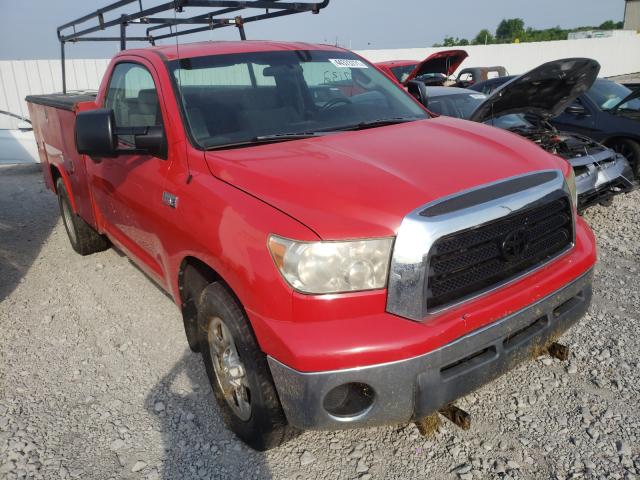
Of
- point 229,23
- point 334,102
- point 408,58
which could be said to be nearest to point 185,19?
point 229,23

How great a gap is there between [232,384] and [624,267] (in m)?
3.59

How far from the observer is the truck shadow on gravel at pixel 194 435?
8.18ft

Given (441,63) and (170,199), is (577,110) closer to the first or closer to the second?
(441,63)

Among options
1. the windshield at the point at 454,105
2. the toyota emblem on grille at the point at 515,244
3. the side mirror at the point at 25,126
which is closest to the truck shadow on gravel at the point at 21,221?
the side mirror at the point at 25,126

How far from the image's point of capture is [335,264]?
2012 mm

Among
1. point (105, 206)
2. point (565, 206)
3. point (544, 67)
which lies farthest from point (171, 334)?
point (544, 67)

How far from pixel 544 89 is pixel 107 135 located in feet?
12.1

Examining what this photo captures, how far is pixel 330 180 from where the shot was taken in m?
2.26

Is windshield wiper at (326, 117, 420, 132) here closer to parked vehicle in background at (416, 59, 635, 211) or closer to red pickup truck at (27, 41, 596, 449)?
red pickup truck at (27, 41, 596, 449)

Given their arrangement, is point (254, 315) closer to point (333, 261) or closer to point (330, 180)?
point (333, 261)

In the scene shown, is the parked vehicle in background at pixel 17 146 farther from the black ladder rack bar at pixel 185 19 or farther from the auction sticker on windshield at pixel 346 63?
the auction sticker on windshield at pixel 346 63

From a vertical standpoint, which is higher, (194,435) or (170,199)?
(170,199)

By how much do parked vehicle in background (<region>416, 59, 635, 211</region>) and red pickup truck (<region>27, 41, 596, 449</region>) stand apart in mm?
1638

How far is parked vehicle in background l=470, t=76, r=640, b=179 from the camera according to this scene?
266 inches
